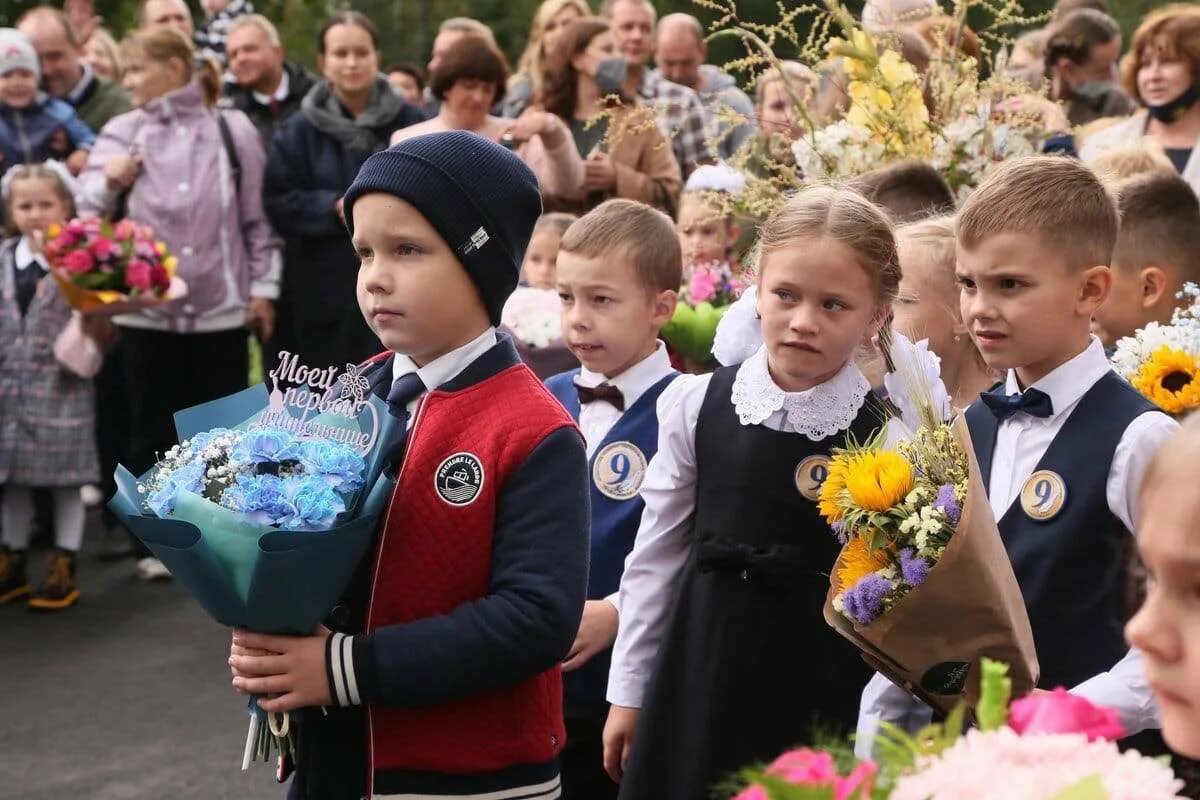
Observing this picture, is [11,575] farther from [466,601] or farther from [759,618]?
[466,601]

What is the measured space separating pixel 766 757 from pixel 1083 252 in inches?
45.3

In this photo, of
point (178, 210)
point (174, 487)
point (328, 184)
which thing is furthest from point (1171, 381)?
point (178, 210)

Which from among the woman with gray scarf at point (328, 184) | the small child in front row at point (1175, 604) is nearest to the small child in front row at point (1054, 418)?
the small child in front row at point (1175, 604)

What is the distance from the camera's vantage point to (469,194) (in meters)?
2.86

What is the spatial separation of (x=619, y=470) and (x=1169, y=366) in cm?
134

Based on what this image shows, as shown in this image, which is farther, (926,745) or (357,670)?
(357,670)

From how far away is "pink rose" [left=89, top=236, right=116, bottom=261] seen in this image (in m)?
7.54

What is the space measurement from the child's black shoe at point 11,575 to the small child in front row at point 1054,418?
5.64 m

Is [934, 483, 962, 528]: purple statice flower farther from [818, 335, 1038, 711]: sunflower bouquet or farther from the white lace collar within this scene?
the white lace collar

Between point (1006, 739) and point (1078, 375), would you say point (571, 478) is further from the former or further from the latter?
point (1006, 739)

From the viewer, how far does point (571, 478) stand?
Result: 2.80m

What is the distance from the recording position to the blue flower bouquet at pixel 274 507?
8.44 ft

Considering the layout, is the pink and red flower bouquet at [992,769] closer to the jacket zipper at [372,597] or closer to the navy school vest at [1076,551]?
the jacket zipper at [372,597]

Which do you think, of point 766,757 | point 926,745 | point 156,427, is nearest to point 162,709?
point 156,427
